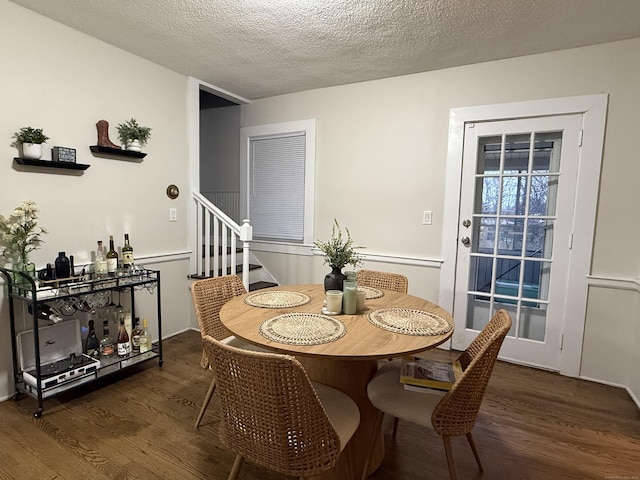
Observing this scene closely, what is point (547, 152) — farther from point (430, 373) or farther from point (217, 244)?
point (217, 244)

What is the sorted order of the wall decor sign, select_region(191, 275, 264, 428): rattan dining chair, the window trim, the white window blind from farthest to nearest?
1. the white window blind
2. the window trim
3. the wall decor sign
4. select_region(191, 275, 264, 428): rattan dining chair

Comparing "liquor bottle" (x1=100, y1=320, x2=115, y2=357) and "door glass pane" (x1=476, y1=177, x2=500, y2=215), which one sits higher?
"door glass pane" (x1=476, y1=177, x2=500, y2=215)

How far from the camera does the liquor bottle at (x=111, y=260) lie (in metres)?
2.61

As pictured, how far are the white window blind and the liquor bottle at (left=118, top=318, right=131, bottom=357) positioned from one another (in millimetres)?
1759

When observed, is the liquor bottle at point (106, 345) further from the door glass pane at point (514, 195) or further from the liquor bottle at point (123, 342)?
the door glass pane at point (514, 195)

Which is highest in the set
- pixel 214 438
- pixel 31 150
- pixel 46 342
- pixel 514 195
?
pixel 31 150

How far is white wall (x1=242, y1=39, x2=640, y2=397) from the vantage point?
2.52m

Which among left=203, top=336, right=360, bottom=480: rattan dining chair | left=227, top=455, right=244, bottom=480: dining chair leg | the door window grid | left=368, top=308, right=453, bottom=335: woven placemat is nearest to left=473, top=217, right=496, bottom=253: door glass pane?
the door window grid

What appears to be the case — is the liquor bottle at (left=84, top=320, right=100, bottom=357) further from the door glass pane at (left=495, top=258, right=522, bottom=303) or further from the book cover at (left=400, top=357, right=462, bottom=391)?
the door glass pane at (left=495, top=258, right=522, bottom=303)

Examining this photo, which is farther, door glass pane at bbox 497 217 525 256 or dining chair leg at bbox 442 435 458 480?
door glass pane at bbox 497 217 525 256

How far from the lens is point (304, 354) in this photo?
4.36 ft

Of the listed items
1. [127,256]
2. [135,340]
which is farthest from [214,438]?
[127,256]

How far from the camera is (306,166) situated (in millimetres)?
3738

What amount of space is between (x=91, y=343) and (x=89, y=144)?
1435mm
